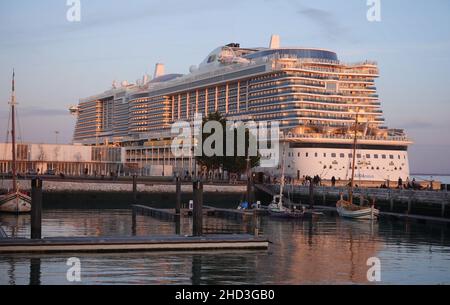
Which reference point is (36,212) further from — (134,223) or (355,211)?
(355,211)

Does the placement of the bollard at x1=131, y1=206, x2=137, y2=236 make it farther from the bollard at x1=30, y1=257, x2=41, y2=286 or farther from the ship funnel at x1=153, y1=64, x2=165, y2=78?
the ship funnel at x1=153, y1=64, x2=165, y2=78

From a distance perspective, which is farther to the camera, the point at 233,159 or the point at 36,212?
the point at 233,159

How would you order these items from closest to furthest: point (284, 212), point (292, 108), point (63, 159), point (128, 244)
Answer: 1. point (128, 244)
2. point (284, 212)
3. point (292, 108)
4. point (63, 159)

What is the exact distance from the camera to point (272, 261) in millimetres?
30812

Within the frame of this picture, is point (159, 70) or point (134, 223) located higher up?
point (159, 70)

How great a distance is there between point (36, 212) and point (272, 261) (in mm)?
9755

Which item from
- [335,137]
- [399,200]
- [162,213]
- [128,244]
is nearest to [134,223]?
[162,213]

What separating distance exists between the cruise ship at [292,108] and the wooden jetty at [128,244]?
39393mm

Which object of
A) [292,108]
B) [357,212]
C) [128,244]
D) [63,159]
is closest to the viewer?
[128,244]

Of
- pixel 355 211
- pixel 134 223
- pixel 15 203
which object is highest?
pixel 15 203

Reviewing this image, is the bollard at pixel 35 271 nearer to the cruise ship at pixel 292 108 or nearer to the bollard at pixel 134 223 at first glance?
the bollard at pixel 134 223

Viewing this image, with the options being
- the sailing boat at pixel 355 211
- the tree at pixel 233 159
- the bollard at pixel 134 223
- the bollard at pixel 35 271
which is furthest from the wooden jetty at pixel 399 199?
the bollard at pixel 35 271
